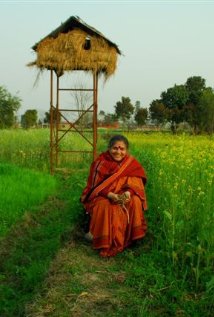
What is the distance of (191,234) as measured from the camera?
479 cm

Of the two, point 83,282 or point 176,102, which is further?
point 176,102

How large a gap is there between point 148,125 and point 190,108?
15.0 metres

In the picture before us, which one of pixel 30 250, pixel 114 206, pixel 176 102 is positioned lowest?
pixel 30 250

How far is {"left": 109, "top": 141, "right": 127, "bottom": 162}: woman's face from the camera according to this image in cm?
544

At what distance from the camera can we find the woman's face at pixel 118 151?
17.8ft

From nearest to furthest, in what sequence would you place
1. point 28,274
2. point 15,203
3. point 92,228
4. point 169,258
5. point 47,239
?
point 169,258 → point 28,274 → point 92,228 → point 47,239 → point 15,203

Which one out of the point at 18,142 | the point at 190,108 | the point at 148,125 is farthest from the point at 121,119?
the point at 18,142

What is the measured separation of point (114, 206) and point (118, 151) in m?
0.63

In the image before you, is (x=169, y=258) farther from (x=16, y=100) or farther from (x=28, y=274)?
(x=16, y=100)

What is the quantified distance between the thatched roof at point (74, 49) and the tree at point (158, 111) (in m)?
35.9

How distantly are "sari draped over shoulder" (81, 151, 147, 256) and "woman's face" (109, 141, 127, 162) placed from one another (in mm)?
53

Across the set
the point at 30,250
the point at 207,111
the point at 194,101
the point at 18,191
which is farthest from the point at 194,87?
the point at 30,250

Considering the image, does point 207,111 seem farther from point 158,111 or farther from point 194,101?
point 158,111

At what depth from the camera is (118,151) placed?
17.9 ft
